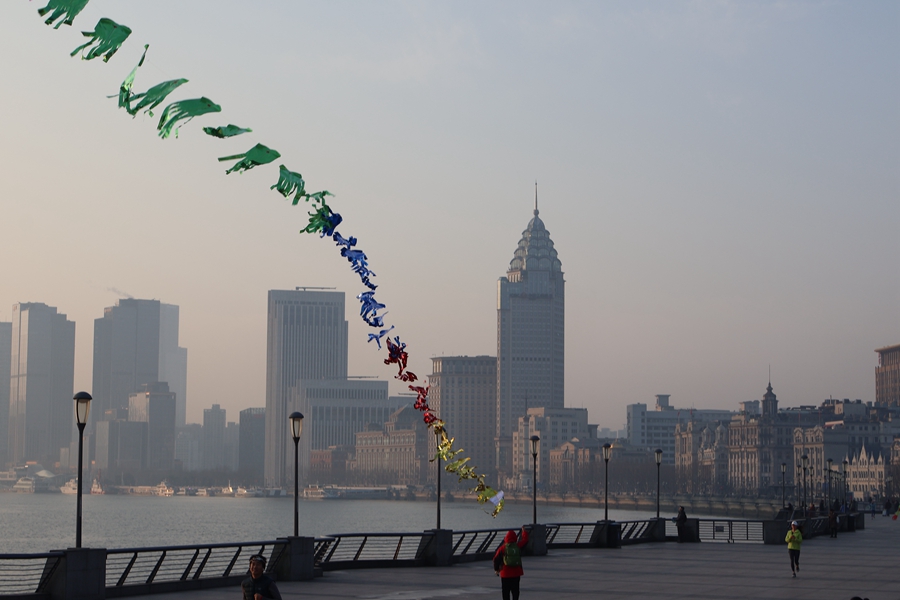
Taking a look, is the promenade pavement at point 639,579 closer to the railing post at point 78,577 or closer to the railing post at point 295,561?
the railing post at point 295,561

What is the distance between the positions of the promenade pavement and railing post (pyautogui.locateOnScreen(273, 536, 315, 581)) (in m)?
0.55

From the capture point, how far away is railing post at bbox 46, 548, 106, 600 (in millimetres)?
28547

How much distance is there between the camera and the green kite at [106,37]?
587 inches

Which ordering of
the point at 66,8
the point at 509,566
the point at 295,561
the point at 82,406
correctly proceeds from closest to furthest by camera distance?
the point at 66,8
the point at 509,566
the point at 82,406
the point at 295,561

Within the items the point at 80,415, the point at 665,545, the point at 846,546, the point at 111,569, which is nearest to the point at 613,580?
the point at 80,415

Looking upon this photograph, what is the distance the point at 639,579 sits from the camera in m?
37.6

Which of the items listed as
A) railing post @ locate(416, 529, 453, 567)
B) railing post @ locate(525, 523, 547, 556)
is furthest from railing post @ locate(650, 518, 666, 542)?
railing post @ locate(416, 529, 453, 567)

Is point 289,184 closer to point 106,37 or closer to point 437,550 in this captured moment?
point 106,37

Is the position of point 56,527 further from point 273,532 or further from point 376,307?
point 376,307

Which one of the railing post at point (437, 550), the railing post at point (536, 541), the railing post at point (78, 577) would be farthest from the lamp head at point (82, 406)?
the railing post at point (536, 541)

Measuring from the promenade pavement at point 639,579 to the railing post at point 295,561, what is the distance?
0.55 meters

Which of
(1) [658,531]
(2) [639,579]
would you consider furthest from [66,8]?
(1) [658,531]

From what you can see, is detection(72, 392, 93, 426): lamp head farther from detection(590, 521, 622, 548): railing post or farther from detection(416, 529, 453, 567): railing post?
detection(590, 521, 622, 548): railing post

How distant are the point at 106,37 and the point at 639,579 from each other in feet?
88.9
